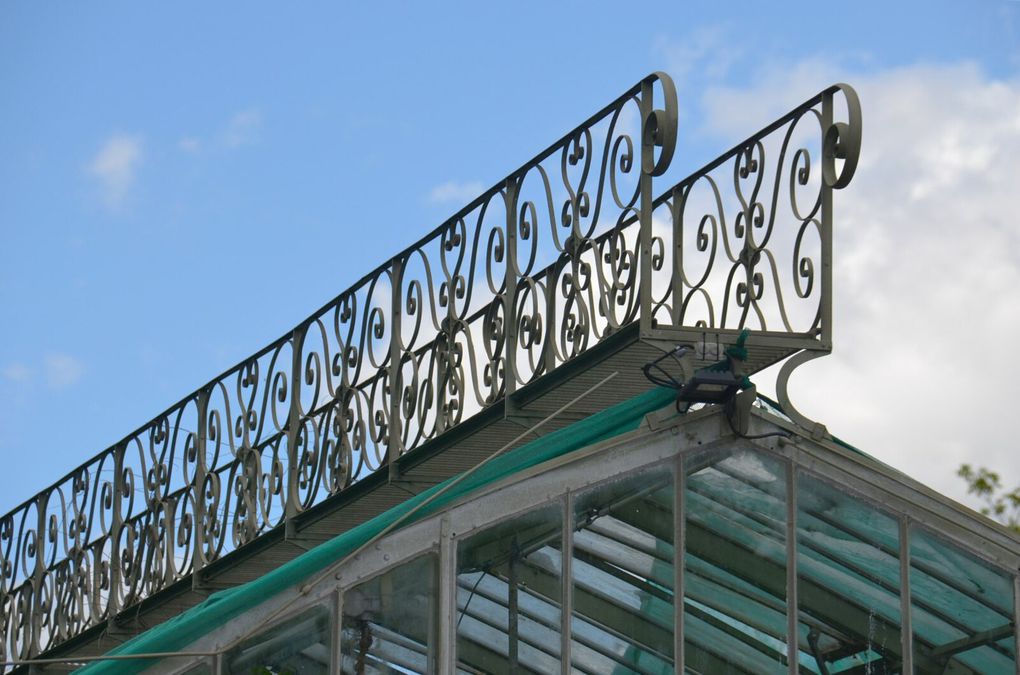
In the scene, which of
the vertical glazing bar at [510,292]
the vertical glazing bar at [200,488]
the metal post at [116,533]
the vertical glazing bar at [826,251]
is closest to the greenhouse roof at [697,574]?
the vertical glazing bar at [510,292]

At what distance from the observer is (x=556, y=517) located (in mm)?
11516

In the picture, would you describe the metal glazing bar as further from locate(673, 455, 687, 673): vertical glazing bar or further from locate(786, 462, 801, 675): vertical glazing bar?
locate(673, 455, 687, 673): vertical glazing bar

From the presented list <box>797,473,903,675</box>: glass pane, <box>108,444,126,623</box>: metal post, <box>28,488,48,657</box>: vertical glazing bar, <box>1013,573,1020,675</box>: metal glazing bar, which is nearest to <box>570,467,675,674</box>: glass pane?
<box>797,473,903,675</box>: glass pane

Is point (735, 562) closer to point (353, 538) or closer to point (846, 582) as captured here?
point (846, 582)

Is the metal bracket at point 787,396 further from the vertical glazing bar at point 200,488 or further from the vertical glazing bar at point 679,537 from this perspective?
the vertical glazing bar at point 200,488

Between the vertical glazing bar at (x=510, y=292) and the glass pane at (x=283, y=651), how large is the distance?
1.65m

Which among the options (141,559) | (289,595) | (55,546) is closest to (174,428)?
(141,559)

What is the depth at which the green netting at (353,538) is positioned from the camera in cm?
1116

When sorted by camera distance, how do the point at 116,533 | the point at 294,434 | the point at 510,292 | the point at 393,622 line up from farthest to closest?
1. the point at 116,533
2. the point at 294,434
3. the point at 510,292
4. the point at 393,622

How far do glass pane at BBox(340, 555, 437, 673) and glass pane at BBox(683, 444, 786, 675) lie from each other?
1.39 m

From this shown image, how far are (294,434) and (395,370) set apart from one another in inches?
43.6

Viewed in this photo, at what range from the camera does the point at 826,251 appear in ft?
37.3

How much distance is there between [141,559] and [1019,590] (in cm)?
632

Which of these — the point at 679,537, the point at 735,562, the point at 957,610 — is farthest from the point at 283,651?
the point at 957,610
